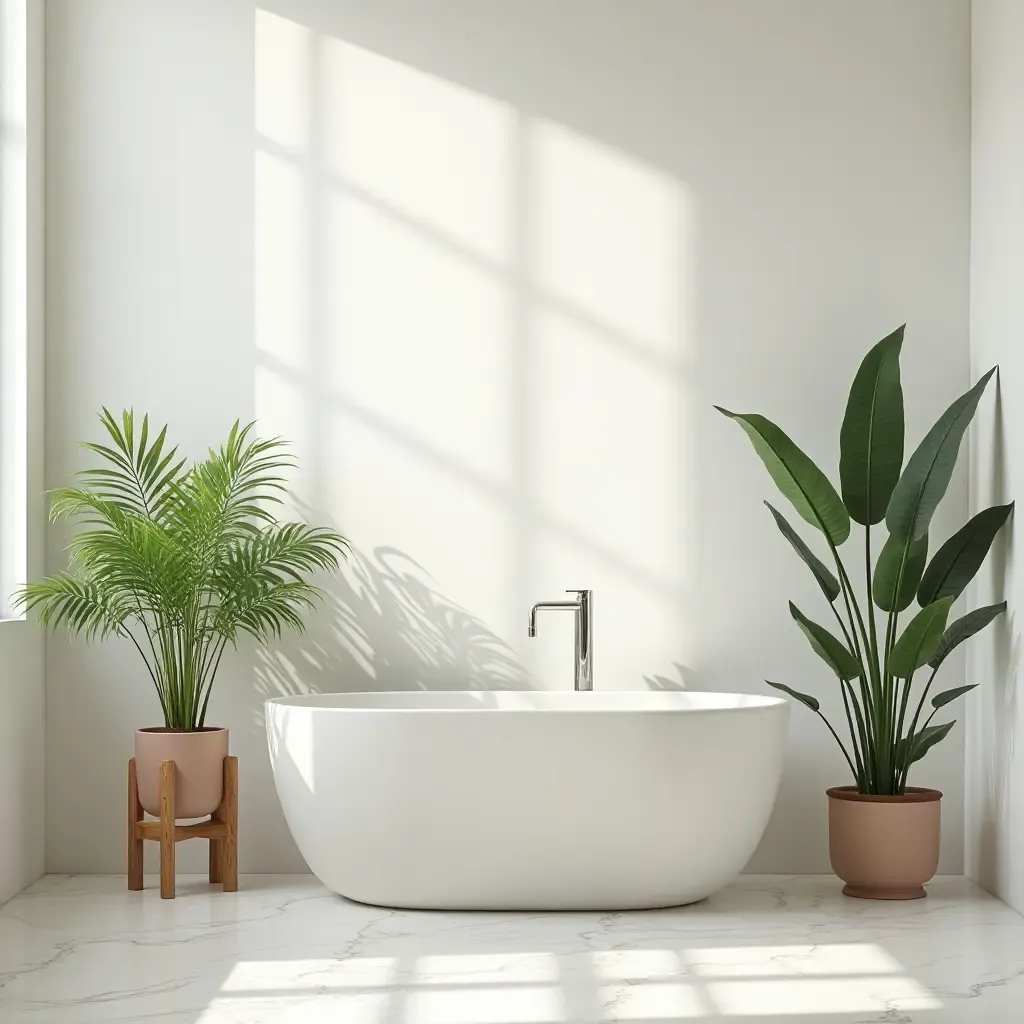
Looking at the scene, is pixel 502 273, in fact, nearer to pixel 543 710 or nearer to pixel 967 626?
pixel 543 710

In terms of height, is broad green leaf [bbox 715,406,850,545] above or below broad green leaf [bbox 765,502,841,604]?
above

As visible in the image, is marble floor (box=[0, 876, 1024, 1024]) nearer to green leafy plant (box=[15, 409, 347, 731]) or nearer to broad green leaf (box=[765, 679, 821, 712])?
broad green leaf (box=[765, 679, 821, 712])

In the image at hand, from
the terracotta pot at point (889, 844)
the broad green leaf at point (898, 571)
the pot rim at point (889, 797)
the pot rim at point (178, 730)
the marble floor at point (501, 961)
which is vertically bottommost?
the marble floor at point (501, 961)

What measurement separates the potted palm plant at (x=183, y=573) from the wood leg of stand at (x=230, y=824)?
1.2 inches

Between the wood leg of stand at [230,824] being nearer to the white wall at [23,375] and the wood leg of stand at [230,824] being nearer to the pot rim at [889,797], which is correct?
the white wall at [23,375]

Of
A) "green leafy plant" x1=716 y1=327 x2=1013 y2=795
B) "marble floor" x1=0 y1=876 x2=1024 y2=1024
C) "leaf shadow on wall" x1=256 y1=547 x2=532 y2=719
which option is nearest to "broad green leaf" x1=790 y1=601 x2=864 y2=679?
"green leafy plant" x1=716 y1=327 x2=1013 y2=795

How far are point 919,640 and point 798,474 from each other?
51 cm

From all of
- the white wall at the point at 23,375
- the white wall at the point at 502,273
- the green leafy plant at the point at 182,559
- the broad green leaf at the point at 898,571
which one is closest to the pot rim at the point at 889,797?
the broad green leaf at the point at 898,571

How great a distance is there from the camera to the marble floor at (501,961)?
2.36 meters

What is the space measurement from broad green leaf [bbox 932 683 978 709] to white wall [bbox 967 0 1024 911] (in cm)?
10

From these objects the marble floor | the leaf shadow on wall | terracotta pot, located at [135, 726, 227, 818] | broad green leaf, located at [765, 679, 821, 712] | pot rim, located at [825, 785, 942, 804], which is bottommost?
the marble floor

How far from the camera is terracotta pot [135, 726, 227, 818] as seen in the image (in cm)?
326

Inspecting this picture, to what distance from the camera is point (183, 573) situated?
3279 millimetres

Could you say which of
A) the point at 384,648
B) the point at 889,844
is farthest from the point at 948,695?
the point at 384,648
